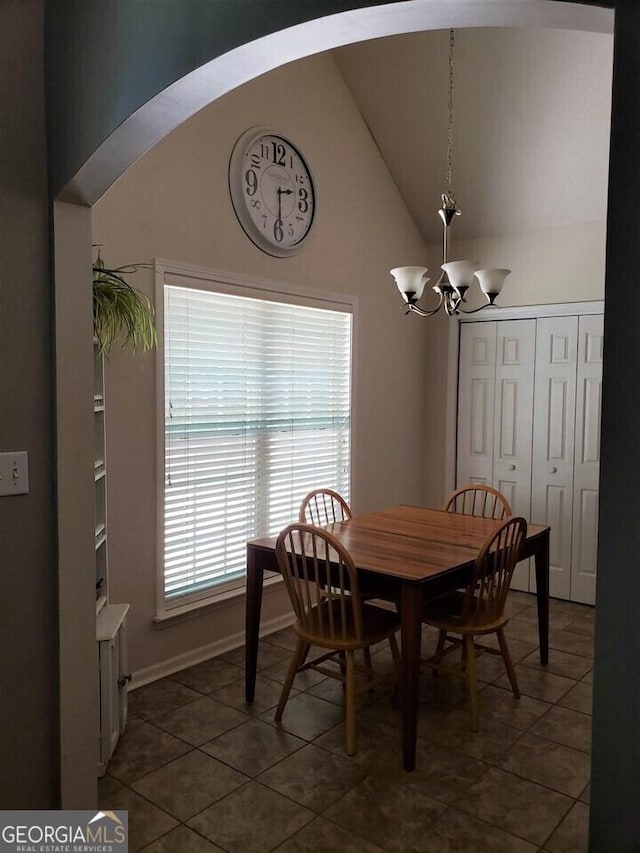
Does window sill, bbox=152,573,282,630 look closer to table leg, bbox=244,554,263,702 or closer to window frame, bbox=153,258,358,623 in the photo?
window frame, bbox=153,258,358,623

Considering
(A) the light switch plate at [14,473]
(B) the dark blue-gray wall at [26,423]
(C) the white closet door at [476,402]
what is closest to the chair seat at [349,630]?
(B) the dark blue-gray wall at [26,423]

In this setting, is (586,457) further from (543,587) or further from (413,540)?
(413,540)

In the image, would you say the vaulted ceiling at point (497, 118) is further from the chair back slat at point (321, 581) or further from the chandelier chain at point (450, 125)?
the chair back slat at point (321, 581)

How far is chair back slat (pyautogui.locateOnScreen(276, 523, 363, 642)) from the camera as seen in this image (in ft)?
8.39

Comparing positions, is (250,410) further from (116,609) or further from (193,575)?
(116,609)

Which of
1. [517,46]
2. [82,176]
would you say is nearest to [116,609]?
[82,176]

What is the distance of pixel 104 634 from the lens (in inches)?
97.6

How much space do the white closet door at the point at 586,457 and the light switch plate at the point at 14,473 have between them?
3623 mm

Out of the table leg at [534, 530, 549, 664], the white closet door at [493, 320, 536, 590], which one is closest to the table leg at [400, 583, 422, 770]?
the table leg at [534, 530, 549, 664]

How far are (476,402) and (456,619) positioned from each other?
7.78ft

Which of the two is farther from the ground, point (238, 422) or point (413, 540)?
point (238, 422)

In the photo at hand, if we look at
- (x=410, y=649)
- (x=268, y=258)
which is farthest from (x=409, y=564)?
(x=268, y=258)

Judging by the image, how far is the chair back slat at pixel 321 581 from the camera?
256cm

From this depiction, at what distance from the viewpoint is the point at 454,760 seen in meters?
2.55
